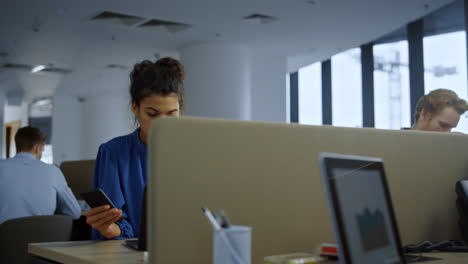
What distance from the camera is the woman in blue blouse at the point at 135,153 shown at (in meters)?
1.74

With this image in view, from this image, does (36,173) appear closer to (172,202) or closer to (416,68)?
(172,202)

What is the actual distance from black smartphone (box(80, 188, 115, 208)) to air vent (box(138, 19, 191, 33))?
6.23 m

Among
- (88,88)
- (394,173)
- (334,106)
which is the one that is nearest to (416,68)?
(334,106)

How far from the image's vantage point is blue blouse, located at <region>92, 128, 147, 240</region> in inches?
68.3

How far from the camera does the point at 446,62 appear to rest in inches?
279

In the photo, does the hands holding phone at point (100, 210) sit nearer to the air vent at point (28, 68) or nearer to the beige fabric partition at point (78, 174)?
the beige fabric partition at point (78, 174)

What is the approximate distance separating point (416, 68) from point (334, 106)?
1.87m

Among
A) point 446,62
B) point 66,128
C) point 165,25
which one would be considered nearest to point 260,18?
point 165,25

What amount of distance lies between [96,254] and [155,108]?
585mm

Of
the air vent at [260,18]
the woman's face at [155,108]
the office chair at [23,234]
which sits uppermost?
the air vent at [260,18]

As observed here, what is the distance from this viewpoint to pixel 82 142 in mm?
14180

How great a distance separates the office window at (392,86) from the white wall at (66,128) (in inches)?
339

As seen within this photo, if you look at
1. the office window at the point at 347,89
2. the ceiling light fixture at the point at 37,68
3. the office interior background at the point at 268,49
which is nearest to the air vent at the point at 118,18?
the office interior background at the point at 268,49

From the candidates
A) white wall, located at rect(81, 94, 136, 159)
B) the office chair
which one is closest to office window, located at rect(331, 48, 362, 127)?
white wall, located at rect(81, 94, 136, 159)
